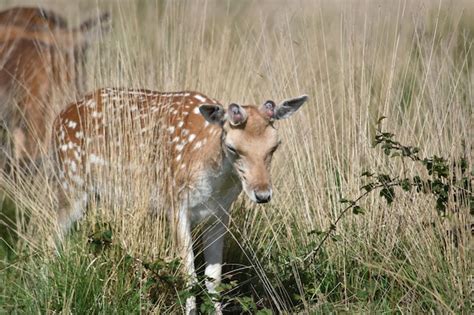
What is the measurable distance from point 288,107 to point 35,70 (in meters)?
3.05

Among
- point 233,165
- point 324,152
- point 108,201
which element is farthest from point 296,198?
point 108,201

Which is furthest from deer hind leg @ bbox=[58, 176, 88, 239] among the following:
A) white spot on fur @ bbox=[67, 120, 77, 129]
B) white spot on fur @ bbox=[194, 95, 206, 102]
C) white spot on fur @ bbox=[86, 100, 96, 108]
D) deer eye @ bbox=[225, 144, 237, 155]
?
deer eye @ bbox=[225, 144, 237, 155]

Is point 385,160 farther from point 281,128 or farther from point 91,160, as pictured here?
point 91,160

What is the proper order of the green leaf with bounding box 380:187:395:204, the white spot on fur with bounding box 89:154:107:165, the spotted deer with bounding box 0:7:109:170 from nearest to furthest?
the green leaf with bounding box 380:187:395:204 → the white spot on fur with bounding box 89:154:107:165 → the spotted deer with bounding box 0:7:109:170

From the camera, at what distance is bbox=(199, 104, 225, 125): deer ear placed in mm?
5305

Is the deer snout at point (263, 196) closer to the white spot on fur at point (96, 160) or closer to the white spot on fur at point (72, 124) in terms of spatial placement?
the white spot on fur at point (96, 160)

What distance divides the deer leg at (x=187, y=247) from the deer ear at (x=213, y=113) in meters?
0.60

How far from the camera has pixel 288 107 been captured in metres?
5.41

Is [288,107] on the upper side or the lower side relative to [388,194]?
upper

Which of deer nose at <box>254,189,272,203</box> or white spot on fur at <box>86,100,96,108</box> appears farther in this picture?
white spot on fur at <box>86,100,96,108</box>

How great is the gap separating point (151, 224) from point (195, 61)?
90.9 inches

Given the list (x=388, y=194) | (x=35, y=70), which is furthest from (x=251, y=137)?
(x=35, y=70)

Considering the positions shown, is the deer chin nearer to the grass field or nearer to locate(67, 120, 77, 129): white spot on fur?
the grass field

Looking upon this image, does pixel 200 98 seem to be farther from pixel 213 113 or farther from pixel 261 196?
pixel 261 196
